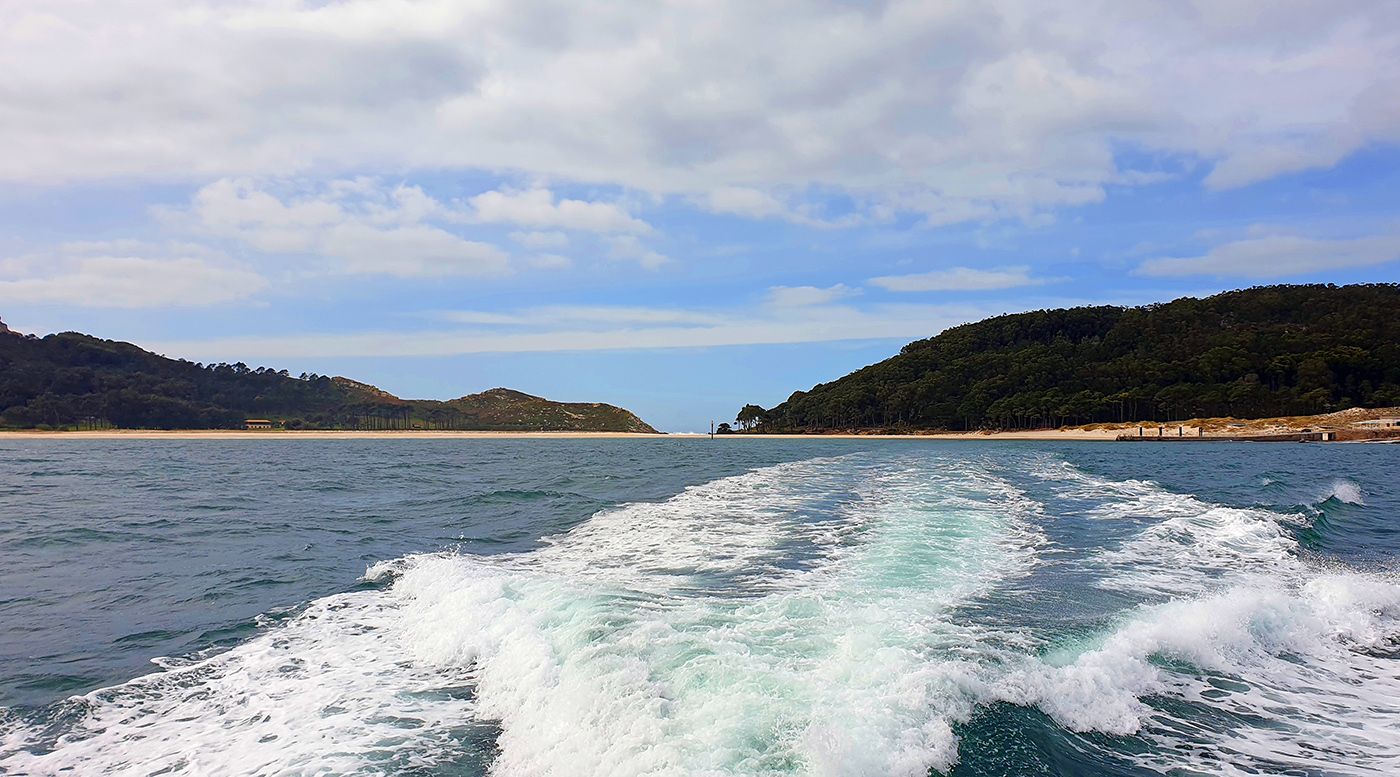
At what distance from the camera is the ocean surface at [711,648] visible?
5.75 metres

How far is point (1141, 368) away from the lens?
405ft

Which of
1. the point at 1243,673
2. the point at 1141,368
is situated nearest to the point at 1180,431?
the point at 1141,368

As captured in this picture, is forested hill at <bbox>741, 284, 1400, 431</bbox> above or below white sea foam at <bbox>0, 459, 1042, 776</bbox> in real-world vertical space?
above

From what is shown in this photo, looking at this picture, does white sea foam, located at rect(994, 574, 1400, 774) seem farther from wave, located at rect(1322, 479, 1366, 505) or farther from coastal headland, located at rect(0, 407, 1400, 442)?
coastal headland, located at rect(0, 407, 1400, 442)

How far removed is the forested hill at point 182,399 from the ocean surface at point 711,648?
141795 millimetres

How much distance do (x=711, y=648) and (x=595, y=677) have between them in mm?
1370

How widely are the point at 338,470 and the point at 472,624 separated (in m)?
36.9

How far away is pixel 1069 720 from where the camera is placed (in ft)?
Result: 20.6

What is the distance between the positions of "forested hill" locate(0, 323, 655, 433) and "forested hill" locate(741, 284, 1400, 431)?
72734mm

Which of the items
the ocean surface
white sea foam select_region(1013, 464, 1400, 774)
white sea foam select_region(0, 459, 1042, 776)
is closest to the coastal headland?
the ocean surface

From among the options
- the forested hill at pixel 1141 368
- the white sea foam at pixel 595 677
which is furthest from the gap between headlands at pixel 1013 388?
the white sea foam at pixel 595 677

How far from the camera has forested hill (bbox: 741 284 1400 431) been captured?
105 m

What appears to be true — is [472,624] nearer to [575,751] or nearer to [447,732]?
[447,732]

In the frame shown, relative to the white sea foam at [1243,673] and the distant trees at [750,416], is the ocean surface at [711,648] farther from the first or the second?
the distant trees at [750,416]
